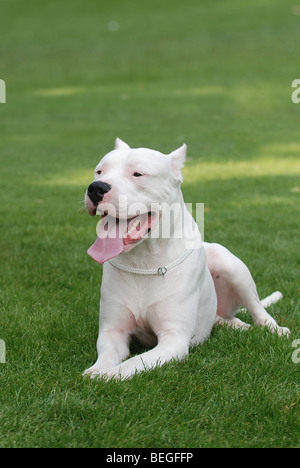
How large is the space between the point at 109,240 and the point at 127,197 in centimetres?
27

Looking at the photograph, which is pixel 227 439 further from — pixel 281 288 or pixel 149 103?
pixel 149 103

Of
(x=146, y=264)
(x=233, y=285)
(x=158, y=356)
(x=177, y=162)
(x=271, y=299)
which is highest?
(x=177, y=162)

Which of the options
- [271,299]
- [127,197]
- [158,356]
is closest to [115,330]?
[158,356]

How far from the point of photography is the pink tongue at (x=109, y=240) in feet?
12.6

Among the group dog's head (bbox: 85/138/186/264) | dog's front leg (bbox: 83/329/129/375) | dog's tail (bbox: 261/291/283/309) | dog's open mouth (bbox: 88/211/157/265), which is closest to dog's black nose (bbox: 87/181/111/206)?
dog's head (bbox: 85/138/186/264)

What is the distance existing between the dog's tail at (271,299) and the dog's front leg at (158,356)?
1.37m

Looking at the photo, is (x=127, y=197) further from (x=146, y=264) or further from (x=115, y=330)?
(x=115, y=330)

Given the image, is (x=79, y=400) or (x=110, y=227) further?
(x=110, y=227)

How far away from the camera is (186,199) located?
8.90m

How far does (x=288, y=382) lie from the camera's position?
3.80m

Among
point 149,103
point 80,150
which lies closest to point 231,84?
point 149,103

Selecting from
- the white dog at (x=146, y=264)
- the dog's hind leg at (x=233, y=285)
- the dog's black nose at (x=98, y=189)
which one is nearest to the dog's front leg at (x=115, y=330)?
the white dog at (x=146, y=264)

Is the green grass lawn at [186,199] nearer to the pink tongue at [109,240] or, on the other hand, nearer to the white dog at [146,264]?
the white dog at [146,264]
